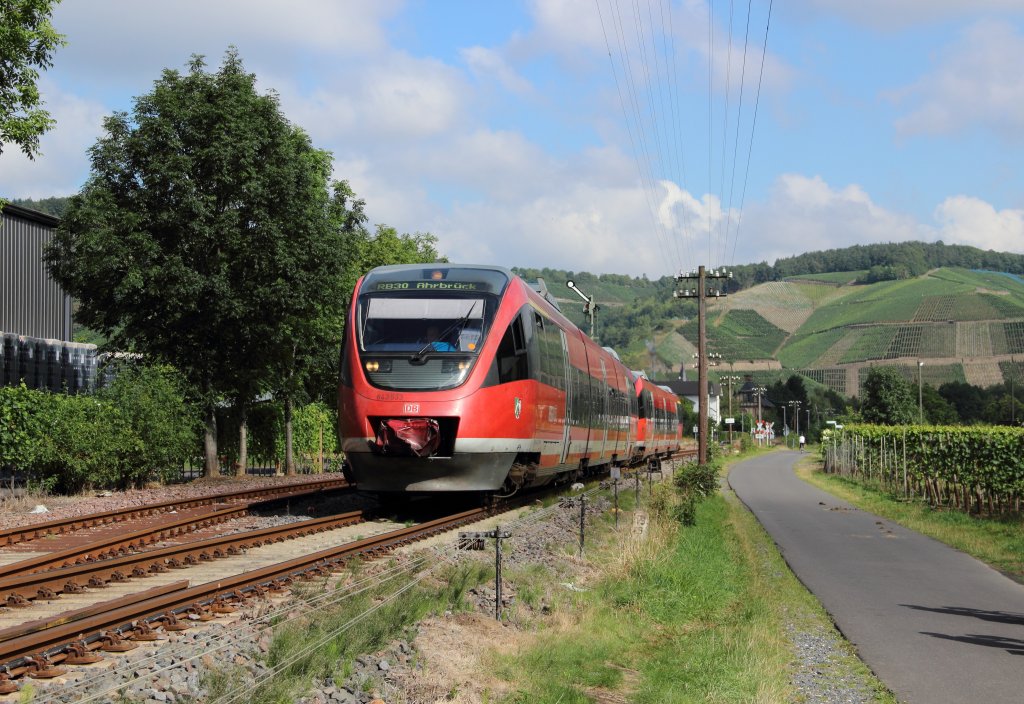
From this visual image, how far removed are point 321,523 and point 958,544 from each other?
13.1 meters

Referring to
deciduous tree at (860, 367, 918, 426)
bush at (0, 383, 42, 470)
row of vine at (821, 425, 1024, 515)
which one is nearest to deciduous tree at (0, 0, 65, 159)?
bush at (0, 383, 42, 470)

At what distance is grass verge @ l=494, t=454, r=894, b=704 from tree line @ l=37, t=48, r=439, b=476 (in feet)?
50.7

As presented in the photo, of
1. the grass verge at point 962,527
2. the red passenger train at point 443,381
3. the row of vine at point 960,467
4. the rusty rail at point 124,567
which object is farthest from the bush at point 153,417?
the row of vine at point 960,467

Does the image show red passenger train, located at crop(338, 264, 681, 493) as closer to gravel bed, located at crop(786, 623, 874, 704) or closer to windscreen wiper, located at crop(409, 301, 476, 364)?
windscreen wiper, located at crop(409, 301, 476, 364)

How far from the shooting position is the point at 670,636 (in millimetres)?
11539

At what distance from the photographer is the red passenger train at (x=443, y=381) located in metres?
16.7

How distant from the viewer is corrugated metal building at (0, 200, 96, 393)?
35.6m

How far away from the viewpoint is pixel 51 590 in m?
10.6

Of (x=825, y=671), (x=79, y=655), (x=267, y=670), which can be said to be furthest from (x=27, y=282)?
(x=267, y=670)

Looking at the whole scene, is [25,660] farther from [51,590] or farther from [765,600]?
[765,600]

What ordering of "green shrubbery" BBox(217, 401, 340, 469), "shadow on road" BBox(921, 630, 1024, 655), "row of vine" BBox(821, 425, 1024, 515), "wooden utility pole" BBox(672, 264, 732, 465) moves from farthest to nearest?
1. "wooden utility pole" BBox(672, 264, 732, 465)
2. "green shrubbery" BBox(217, 401, 340, 469)
3. "row of vine" BBox(821, 425, 1024, 515)
4. "shadow on road" BBox(921, 630, 1024, 655)

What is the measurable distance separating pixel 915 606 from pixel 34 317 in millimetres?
36652

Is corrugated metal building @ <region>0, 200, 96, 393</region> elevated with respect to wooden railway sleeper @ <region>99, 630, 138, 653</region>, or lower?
elevated

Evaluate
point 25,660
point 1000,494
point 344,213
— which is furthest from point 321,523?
point 344,213
